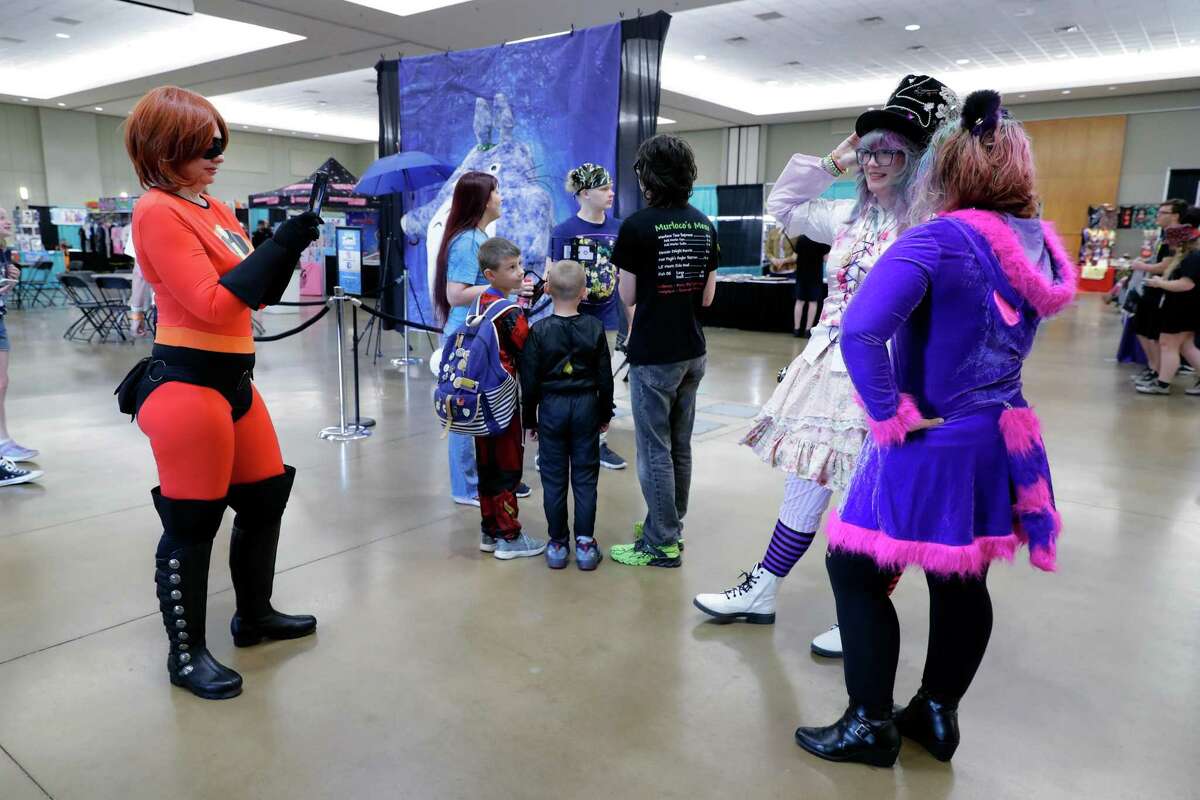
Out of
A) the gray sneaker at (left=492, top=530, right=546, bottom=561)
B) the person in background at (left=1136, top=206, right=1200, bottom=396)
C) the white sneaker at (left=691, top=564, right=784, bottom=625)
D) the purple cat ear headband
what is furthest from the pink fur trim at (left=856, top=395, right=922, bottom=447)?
the person in background at (left=1136, top=206, right=1200, bottom=396)

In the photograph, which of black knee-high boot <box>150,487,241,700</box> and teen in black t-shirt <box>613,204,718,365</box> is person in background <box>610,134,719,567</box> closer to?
teen in black t-shirt <box>613,204,718,365</box>

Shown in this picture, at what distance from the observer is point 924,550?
5.51 feet

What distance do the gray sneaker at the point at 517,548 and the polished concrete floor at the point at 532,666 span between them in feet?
0.25

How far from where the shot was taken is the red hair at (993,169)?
63.6 inches

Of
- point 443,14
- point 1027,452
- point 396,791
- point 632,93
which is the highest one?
point 443,14

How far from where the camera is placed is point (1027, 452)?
1.71 metres

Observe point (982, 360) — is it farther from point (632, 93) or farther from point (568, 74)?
point (568, 74)

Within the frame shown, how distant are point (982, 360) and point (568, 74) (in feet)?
15.8

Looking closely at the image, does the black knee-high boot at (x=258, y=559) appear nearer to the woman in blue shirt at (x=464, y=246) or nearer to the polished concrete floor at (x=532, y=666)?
the polished concrete floor at (x=532, y=666)

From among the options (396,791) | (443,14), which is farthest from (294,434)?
(443,14)

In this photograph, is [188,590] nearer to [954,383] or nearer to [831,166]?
[954,383]

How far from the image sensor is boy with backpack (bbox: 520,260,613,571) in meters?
3.04

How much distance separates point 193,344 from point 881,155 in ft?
6.14

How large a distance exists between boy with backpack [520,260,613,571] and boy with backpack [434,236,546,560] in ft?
0.33
